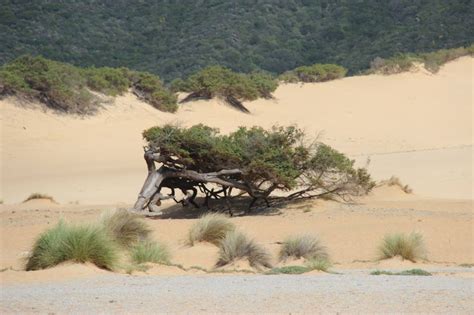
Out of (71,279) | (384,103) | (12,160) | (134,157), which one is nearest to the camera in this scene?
(71,279)

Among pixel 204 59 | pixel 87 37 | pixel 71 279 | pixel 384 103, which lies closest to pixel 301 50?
pixel 204 59

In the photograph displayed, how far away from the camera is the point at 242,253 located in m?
12.3

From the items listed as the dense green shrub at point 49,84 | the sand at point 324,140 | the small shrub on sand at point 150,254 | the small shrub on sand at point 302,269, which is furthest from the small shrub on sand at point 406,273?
the dense green shrub at point 49,84

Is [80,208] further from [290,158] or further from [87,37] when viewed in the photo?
[87,37]

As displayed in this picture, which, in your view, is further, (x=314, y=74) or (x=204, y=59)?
(x=204, y=59)

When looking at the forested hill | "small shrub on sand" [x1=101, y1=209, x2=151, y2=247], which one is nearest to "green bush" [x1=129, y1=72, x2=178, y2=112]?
the forested hill

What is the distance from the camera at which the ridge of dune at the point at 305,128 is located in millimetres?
26203

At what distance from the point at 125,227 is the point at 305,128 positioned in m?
11.7

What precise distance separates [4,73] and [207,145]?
16908mm

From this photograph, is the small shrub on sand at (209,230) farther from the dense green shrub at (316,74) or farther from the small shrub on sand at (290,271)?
the dense green shrub at (316,74)

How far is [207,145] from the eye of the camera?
1788cm

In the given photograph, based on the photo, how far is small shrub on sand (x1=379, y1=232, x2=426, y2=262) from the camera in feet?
41.4

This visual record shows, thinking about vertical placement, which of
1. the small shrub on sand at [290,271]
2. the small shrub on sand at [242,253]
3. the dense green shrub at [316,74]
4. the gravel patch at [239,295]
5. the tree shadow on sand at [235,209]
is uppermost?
the dense green shrub at [316,74]

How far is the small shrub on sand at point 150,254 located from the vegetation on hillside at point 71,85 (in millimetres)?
21316
